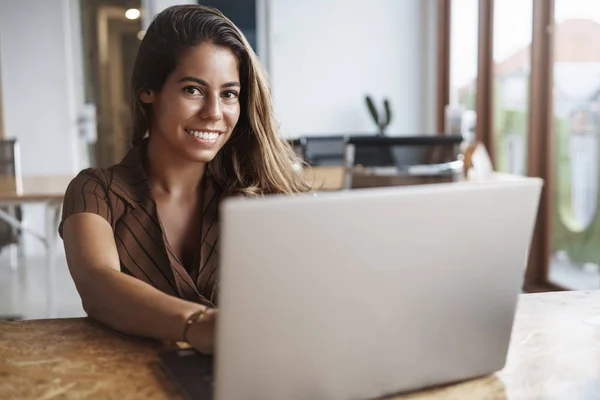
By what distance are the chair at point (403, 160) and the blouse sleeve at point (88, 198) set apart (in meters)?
1.61

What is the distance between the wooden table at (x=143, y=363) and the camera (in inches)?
31.8

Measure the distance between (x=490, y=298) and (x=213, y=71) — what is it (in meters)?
0.75

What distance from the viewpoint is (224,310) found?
0.62 meters

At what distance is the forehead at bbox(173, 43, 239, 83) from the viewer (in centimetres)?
130

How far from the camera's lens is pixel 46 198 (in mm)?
2939

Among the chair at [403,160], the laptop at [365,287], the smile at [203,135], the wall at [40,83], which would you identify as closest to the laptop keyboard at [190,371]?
the laptop at [365,287]

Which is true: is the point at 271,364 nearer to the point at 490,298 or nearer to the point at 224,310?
the point at 224,310

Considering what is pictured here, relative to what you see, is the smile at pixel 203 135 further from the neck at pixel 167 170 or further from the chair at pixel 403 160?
the chair at pixel 403 160

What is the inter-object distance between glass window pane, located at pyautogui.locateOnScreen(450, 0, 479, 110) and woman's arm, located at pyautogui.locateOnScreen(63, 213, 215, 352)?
426 centimetres

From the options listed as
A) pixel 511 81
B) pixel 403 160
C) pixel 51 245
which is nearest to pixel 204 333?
pixel 403 160

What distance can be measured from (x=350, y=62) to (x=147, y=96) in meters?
4.56

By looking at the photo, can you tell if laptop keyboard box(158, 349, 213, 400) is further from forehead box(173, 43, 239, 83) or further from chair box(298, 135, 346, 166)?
chair box(298, 135, 346, 166)

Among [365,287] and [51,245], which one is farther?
[51,245]

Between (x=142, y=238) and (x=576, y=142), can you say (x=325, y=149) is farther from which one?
(x=142, y=238)
